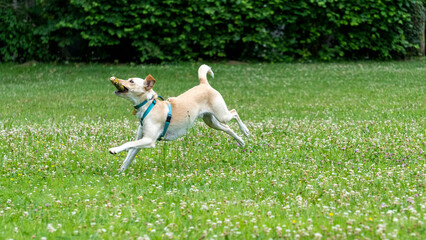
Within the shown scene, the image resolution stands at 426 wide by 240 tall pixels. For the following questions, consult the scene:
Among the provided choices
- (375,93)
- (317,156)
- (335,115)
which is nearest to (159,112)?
(317,156)

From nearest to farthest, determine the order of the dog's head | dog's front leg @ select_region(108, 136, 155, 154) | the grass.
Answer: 1. the grass
2. dog's front leg @ select_region(108, 136, 155, 154)
3. the dog's head

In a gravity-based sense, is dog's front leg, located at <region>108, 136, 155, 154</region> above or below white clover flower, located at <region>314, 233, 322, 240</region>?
below

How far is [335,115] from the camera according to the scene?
11.9 m

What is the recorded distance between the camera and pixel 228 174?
6.91m

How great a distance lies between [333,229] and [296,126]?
5.54 meters

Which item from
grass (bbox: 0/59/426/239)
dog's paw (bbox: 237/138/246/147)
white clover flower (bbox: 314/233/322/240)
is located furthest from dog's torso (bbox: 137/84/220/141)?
white clover flower (bbox: 314/233/322/240)

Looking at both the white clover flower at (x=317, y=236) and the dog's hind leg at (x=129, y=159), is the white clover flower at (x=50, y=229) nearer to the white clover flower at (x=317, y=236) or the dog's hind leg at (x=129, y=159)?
the white clover flower at (x=317, y=236)

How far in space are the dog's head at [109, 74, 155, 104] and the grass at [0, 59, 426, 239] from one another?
819 mm

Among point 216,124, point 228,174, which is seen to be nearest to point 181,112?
point 216,124

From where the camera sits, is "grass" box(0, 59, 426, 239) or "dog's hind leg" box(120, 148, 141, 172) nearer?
"grass" box(0, 59, 426, 239)

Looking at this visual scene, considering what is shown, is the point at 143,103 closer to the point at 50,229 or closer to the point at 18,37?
the point at 50,229

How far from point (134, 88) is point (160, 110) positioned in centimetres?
47

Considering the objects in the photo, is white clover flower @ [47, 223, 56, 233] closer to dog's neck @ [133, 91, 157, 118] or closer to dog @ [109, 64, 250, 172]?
dog @ [109, 64, 250, 172]

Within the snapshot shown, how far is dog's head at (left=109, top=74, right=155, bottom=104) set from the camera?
7.16 meters
